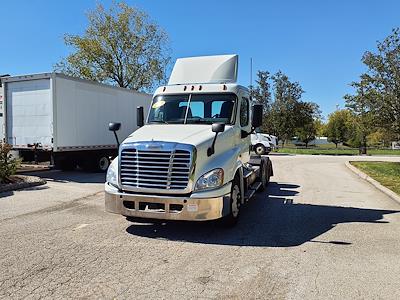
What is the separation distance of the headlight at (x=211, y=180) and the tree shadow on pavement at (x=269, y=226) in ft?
2.88

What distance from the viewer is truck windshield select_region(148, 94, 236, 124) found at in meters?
7.58

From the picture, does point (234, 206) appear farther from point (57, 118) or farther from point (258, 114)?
point (57, 118)

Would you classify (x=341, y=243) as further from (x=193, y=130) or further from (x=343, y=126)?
(x=343, y=126)

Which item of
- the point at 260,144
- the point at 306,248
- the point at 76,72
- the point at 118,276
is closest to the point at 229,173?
the point at 306,248

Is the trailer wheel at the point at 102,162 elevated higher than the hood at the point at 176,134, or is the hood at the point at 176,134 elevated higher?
the hood at the point at 176,134

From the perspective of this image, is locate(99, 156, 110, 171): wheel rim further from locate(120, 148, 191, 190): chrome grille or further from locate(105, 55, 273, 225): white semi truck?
locate(120, 148, 191, 190): chrome grille

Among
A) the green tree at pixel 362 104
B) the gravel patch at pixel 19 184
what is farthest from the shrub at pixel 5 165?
the green tree at pixel 362 104

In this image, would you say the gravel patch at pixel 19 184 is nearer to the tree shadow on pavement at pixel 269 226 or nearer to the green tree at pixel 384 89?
the tree shadow on pavement at pixel 269 226

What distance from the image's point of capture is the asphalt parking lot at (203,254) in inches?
169

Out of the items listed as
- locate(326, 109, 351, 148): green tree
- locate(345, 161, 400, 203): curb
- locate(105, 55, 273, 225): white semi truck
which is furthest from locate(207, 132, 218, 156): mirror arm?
locate(326, 109, 351, 148): green tree

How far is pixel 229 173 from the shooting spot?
6512mm

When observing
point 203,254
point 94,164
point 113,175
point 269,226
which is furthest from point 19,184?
point 203,254

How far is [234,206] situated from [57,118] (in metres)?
9.37

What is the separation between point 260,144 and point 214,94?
21850 mm
